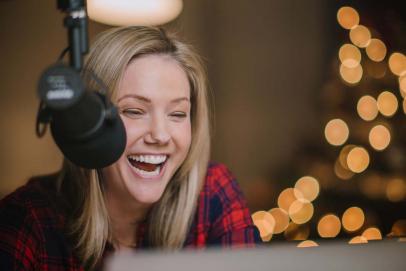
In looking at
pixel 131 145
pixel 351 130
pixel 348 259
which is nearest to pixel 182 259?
pixel 348 259

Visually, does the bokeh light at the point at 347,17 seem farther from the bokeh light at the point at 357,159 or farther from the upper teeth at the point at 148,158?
the upper teeth at the point at 148,158

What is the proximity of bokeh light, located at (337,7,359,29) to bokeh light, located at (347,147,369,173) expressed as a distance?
77cm

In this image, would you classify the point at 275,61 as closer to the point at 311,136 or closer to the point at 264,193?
the point at 311,136

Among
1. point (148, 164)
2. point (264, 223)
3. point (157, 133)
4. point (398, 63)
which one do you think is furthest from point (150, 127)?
point (398, 63)

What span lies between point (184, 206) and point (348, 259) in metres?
1.21

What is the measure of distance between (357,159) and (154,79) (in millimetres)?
1989

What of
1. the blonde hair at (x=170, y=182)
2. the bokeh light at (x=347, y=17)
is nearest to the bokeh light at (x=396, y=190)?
the bokeh light at (x=347, y=17)

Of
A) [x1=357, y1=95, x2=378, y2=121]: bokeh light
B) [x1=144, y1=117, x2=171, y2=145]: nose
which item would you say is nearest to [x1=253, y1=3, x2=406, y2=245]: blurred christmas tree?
[x1=357, y1=95, x2=378, y2=121]: bokeh light

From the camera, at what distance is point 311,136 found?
11.5 feet

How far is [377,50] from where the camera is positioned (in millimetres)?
3301

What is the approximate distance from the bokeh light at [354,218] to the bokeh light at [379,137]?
404 mm

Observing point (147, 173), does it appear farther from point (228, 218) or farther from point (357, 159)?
point (357, 159)

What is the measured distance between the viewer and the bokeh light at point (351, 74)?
3.39m

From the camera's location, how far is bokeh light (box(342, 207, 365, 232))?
334 centimetres
